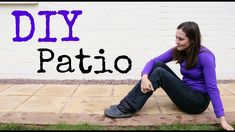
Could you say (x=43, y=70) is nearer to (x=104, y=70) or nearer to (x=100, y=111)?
(x=104, y=70)

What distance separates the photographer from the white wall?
6.27 meters

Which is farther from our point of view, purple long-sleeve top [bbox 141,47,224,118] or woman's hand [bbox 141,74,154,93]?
woman's hand [bbox 141,74,154,93]

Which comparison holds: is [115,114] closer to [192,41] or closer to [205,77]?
[205,77]

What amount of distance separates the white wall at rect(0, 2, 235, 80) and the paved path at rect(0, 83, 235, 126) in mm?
496

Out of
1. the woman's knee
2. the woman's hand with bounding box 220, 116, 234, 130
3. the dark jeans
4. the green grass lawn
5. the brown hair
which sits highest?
the brown hair

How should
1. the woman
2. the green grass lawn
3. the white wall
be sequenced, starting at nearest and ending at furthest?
the green grass lawn < the woman < the white wall

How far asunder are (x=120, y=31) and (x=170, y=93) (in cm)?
233

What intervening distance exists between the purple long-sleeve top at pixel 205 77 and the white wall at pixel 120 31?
1987mm

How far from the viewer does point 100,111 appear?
4602 mm

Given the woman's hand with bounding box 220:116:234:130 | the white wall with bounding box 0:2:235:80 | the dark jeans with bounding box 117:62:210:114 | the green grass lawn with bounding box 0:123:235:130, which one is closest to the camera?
the woman's hand with bounding box 220:116:234:130

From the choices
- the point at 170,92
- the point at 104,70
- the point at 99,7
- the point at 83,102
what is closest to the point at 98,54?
the point at 104,70

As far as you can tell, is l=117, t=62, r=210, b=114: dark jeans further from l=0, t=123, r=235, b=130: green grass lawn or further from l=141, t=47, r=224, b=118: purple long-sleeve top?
l=0, t=123, r=235, b=130: green grass lawn

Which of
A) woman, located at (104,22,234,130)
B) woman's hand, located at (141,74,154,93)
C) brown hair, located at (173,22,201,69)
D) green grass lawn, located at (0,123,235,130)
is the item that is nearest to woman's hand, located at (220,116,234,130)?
woman, located at (104,22,234,130)

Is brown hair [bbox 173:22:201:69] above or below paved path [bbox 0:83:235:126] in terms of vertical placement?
above
